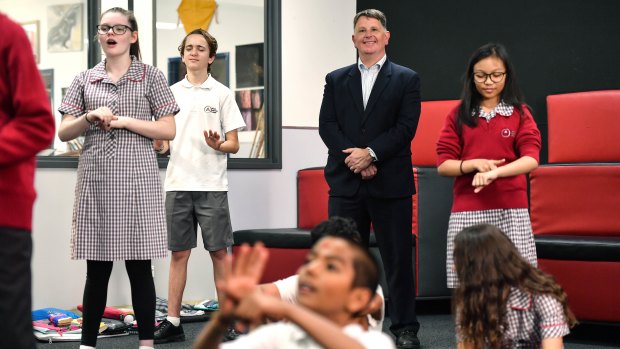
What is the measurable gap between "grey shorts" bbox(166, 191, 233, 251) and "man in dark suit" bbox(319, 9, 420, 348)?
588 millimetres

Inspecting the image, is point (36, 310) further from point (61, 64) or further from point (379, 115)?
point (379, 115)

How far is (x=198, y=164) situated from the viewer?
4109 mm

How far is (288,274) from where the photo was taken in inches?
191

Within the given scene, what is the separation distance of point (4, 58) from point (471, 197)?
1775 millimetres

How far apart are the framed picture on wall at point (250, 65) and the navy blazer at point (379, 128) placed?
1.75 meters

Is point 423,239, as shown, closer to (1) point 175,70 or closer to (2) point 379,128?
(2) point 379,128

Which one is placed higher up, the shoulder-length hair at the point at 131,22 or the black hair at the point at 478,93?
the shoulder-length hair at the point at 131,22

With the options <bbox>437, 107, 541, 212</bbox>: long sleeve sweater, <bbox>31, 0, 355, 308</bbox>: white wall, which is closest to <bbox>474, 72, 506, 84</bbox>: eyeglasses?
<bbox>437, 107, 541, 212</bbox>: long sleeve sweater

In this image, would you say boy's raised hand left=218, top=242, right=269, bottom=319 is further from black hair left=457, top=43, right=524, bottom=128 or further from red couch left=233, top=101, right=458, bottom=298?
red couch left=233, top=101, right=458, bottom=298

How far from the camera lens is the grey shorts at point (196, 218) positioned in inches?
160

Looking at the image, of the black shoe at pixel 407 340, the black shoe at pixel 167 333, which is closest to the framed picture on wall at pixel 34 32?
the black shoe at pixel 167 333

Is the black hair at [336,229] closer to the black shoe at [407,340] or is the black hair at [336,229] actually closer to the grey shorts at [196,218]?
the black shoe at [407,340]

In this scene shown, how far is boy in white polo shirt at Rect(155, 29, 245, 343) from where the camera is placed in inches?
160

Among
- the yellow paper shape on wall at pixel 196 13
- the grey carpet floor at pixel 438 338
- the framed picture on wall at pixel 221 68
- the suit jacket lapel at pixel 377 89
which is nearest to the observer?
the suit jacket lapel at pixel 377 89
